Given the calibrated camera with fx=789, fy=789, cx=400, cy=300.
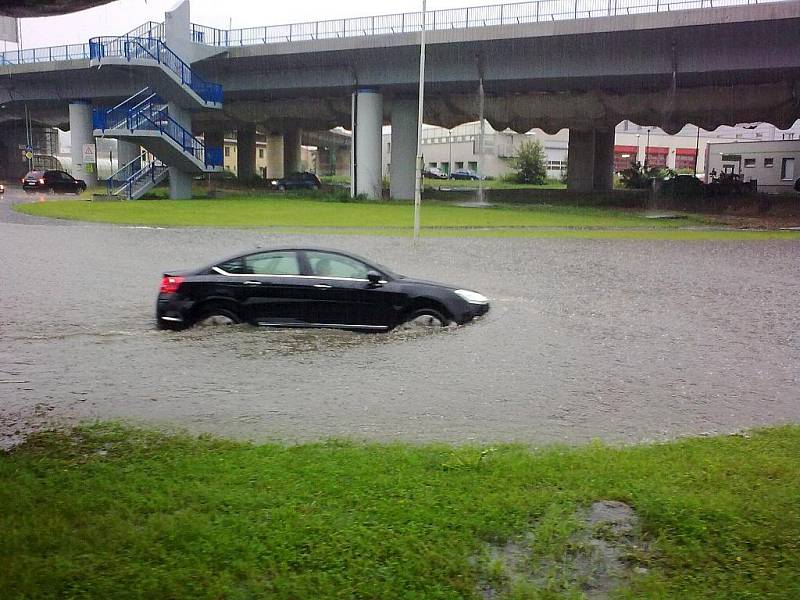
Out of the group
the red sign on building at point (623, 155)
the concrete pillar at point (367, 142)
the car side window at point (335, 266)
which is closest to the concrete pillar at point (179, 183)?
the concrete pillar at point (367, 142)

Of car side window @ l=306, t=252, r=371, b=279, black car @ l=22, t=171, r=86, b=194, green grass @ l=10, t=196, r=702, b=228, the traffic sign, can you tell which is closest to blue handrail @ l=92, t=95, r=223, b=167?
green grass @ l=10, t=196, r=702, b=228

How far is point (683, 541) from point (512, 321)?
25.8ft

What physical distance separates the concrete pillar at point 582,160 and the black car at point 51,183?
33981 millimetres

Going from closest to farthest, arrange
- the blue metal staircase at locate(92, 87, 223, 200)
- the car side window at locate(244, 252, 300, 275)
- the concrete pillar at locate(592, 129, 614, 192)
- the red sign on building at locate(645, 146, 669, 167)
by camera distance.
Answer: the car side window at locate(244, 252, 300, 275)
the blue metal staircase at locate(92, 87, 223, 200)
the concrete pillar at locate(592, 129, 614, 192)
the red sign on building at locate(645, 146, 669, 167)

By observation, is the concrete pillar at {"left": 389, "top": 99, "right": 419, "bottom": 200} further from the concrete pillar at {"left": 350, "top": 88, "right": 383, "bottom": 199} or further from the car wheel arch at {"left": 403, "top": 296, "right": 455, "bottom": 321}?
the car wheel arch at {"left": 403, "top": 296, "right": 455, "bottom": 321}

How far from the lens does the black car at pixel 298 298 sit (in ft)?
36.5

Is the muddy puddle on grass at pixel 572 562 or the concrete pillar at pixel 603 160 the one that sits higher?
the concrete pillar at pixel 603 160

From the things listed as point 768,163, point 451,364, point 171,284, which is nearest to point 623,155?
point 768,163

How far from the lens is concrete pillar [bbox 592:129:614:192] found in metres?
58.2

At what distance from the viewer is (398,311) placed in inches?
439

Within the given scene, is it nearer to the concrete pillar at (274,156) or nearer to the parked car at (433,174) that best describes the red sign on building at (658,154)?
the parked car at (433,174)

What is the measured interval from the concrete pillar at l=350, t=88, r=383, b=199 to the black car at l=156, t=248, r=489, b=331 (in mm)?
34596

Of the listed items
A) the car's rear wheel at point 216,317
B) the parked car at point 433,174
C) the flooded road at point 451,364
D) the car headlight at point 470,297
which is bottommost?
the flooded road at point 451,364

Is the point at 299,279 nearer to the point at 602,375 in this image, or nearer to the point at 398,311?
the point at 398,311
